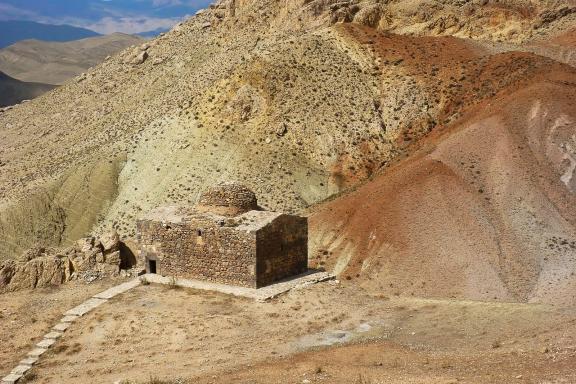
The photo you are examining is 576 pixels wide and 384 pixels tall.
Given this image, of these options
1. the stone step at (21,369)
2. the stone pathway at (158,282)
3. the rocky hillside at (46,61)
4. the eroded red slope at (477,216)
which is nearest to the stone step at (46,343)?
the stone pathway at (158,282)

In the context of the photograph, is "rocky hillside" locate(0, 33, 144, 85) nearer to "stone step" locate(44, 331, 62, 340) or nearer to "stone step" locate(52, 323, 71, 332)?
"stone step" locate(52, 323, 71, 332)

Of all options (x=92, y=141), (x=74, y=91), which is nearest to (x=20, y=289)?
(x=92, y=141)

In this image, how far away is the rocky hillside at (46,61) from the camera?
163250 millimetres

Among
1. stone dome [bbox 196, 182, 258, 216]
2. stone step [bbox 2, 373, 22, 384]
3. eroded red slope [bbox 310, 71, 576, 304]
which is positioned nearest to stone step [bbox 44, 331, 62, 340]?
stone step [bbox 2, 373, 22, 384]

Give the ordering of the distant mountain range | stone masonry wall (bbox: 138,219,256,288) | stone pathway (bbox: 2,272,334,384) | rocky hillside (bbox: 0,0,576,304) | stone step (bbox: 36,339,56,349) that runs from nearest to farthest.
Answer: stone step (bbox: 36,339,56,349) < stone pathway (bbox: 2,272,334,384) < stone masonry wall (bbox: 138,219,256,288) < rocky hillside (bbox: 0,0,576,304) < the distant mountain range

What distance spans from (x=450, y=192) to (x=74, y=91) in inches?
1925

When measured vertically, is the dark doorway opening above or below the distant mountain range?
below

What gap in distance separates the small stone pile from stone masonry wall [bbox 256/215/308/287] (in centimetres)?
643

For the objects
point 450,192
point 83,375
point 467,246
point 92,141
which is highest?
point 92,141

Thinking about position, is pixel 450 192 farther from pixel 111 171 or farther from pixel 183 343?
pixel 111 171

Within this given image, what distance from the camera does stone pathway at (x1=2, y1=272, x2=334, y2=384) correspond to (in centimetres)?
2091

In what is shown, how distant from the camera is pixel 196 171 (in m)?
40.9

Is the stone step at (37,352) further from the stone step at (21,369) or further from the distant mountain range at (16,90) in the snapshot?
the distant mountain range at (16,90)

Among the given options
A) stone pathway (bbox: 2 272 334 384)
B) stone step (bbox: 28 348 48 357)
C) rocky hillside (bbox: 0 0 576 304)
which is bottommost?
stone step (bbox: 28 348 48 357)
